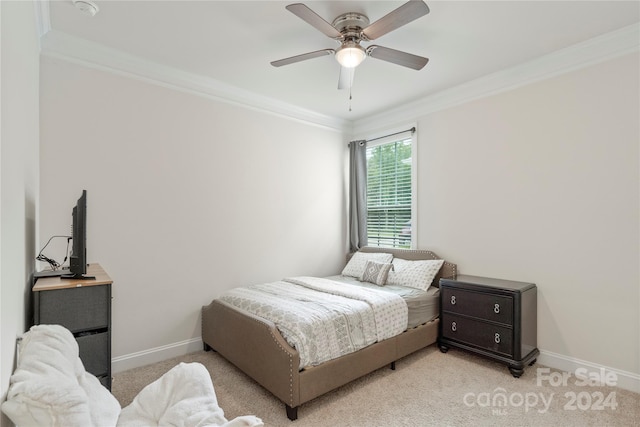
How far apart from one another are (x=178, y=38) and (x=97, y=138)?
106cm

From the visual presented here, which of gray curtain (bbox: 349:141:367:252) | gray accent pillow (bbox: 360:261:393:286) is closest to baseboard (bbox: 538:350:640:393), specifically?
gray accent pillow (bbox: 360:261:393:286)

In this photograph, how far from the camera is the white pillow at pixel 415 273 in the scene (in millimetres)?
3486

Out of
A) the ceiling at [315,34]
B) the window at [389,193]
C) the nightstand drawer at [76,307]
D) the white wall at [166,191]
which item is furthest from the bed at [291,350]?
the ceiling at [315,34]

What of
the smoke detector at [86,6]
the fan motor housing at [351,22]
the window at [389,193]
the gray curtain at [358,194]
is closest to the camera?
the smoke detector at [86,6]

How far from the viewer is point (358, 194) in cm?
457

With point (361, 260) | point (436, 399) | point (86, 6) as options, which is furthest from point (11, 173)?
point (361, 260)

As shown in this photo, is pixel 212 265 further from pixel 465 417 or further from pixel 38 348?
pixel 465 417

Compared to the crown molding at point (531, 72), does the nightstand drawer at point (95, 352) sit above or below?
below

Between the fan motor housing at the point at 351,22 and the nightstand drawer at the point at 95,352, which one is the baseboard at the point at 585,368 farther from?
the nightstand drawer at the point at 95,352

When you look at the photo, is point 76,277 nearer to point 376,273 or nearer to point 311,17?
point 311,17

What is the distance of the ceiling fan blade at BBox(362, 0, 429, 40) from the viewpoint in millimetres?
1777

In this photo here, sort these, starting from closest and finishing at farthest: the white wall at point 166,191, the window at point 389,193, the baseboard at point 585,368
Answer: the baseboard at point 585,368, the white wall at point 166,191, the window at point 389,193

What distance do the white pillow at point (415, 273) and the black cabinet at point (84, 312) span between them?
269 cm

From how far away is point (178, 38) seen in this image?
2557mm
